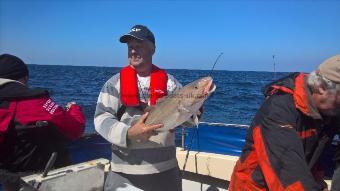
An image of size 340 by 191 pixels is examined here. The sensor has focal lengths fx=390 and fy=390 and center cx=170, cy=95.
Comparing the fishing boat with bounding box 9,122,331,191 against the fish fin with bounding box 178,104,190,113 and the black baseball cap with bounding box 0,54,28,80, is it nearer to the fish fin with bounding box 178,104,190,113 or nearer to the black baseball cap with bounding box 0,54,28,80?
the fish fin with bounding box 178,104,190,113

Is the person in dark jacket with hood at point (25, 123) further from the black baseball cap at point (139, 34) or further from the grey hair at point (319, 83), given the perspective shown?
the grey hair at point (319, 83)

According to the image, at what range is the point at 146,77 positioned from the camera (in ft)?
13.0

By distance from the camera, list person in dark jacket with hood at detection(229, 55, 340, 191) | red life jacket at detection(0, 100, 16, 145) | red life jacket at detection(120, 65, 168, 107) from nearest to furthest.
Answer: person in dark jacket with hood at detection(229, 55, 340, 191)
red life jacket at detection(0, 100, 16, 145)
red life jacket at detection(120, 65, 168, 107)

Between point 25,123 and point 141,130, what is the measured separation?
45.9 inches

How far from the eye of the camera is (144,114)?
139 inches

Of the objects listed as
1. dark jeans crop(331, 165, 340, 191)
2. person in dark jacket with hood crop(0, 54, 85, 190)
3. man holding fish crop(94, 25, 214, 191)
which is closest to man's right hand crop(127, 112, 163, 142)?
man holding fish crop(94, 25, 214, 191)

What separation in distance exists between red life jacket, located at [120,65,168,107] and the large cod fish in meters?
0.23

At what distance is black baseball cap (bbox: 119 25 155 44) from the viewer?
3.77 m

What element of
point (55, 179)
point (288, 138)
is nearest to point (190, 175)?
point (55, 179)

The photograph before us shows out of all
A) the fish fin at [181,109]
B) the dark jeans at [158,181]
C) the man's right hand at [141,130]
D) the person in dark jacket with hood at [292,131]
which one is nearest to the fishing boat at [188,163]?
the dark jeans at [158,181]

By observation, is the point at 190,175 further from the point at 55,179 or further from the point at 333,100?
the point at 333,100

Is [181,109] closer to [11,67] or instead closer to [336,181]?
[336,181]

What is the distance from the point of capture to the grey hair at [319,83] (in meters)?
2.57

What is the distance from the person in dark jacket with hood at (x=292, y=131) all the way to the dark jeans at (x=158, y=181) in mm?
1029
